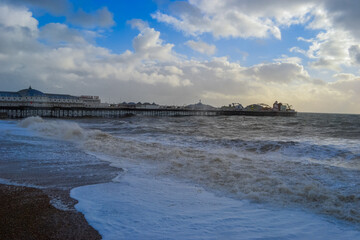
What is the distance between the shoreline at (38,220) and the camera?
2998 mm

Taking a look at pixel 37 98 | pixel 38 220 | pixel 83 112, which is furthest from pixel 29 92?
pixel 38 220

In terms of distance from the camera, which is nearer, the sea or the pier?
the sea

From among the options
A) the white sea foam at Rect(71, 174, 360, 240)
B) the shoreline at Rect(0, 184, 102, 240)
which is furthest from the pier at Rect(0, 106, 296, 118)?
the white sea foam at Rect(71, 174, 360, 240)

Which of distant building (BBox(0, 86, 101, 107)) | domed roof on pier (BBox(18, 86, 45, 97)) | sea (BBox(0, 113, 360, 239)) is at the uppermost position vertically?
domed roof on pier (BBox(18, 86, 45, 97))

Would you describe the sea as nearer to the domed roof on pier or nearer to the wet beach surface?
the wet beach surface

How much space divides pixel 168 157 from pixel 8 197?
211 inches

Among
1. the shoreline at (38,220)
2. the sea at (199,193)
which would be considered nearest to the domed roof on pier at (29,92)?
the sea at (199,193)

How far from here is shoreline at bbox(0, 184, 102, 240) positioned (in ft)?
9.84

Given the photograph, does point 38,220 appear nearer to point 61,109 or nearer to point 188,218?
point 188,218

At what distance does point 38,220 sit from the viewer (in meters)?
3.36

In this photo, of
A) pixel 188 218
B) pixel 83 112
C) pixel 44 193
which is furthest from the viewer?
pixel 83 112

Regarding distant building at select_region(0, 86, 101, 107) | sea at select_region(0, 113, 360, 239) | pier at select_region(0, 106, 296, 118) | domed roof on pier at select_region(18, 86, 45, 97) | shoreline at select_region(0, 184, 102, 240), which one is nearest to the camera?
shoreline at select_region(0, 184, 102, 240)

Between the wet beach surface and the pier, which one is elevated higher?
the pier

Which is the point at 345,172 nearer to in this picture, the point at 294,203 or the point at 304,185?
the point at 304,185
